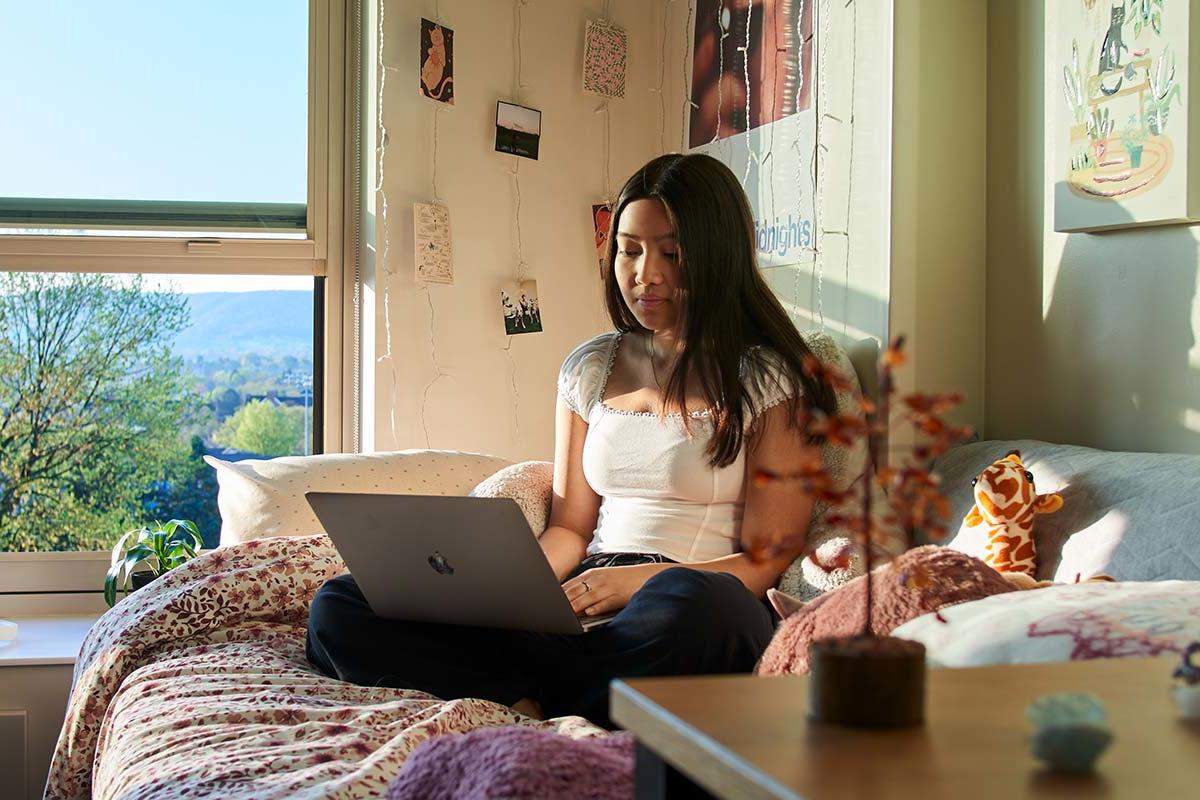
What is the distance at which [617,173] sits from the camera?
9.71ft

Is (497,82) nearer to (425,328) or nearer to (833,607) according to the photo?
(425,328)

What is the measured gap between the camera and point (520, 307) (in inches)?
112

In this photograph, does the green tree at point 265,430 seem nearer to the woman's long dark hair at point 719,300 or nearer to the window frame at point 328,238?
the window frame at point 328,238

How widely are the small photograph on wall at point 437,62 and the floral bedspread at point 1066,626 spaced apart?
1991 millimetres

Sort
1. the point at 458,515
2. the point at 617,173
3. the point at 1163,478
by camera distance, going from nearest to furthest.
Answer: the point at 458,515, the point at 1163,478, the point at 617,173

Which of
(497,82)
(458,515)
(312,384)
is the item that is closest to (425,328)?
(312,384)

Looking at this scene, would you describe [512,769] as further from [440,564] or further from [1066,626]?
[440,564]

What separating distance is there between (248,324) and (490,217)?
59 cm

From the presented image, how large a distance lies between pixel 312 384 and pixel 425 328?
0.34 meters

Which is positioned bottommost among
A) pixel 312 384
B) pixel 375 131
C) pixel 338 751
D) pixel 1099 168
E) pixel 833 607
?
pixel 338 751

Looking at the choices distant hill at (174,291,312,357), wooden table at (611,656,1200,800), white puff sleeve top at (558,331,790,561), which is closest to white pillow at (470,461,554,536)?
white puff sleeve top at (558,331,790,561)

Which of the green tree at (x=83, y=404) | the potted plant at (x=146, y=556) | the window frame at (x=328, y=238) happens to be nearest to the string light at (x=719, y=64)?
the window frame at (x=328, y=238)

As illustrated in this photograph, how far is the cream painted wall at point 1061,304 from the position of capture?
5.65 feet

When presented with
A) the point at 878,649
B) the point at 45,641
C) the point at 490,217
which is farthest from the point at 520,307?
the point at 878,649
